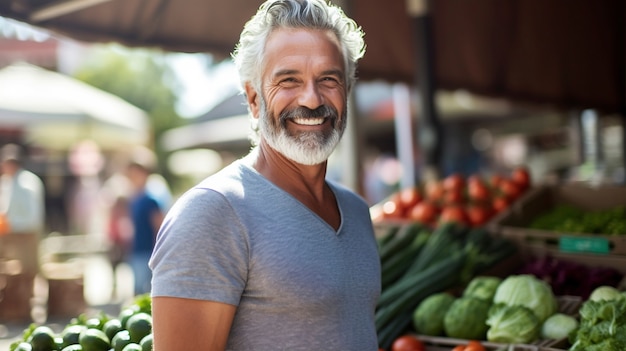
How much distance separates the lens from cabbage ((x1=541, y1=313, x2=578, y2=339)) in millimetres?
2746

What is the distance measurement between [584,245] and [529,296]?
86 centimetres

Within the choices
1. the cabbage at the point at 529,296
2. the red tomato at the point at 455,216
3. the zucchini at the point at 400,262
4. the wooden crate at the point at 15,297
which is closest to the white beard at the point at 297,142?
the cabbage at the point at 529,296

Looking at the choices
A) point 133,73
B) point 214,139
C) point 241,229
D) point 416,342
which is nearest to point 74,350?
point 241,229

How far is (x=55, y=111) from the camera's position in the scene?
30.6 ft

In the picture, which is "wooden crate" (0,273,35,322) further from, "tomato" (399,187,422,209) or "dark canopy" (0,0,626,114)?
"tomato" (399,187,422,209)

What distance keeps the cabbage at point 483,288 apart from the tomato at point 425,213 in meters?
1.31

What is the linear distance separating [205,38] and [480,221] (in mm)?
2275

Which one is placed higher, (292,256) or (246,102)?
(246,102)

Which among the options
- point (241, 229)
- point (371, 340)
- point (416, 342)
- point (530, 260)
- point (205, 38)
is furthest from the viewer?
point (205, 38)

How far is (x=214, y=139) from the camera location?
13844mm

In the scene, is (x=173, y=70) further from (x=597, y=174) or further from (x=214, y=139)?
(x=597, y=174)

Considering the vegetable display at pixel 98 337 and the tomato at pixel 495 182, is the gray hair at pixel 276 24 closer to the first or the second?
the vegetable display at pixel 98 337

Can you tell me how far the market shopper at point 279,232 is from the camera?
1570mm

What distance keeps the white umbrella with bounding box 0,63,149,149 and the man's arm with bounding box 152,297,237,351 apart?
8.40 meters
